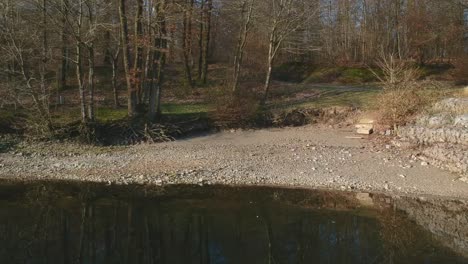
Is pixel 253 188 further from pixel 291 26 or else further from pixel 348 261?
pixel 291 26

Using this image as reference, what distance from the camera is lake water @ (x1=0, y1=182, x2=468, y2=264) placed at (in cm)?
941

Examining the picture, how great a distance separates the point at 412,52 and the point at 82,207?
32626mm

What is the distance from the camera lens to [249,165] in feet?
53.6

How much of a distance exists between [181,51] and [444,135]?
16992 millimetres

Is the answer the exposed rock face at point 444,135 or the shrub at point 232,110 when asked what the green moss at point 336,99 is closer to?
the shrub at point 232,110

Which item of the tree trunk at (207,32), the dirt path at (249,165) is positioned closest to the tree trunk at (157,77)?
the dirt path at (249,165)

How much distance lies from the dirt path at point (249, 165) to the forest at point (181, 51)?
203 cm

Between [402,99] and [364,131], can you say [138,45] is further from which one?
[402,99]

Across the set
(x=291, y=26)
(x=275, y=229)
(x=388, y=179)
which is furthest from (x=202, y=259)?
(x=291, y=26)

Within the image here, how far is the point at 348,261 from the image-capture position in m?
9.27

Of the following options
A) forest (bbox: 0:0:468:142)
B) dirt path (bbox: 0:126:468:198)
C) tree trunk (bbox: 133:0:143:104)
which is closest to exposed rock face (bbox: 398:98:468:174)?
dirt path (bbox: 0:126:468:198)

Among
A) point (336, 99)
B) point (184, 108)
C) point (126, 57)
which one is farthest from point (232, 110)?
point (336, 99)

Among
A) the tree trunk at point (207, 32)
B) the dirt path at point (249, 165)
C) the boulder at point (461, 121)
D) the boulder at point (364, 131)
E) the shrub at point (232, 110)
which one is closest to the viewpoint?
the dirt path at point (249, 165)

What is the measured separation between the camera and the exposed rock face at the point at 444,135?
15.3 m
